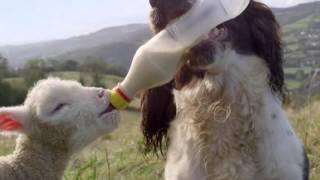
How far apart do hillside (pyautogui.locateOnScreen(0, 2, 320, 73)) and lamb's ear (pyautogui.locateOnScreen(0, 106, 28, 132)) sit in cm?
92

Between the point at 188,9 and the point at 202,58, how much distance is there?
1.04ft

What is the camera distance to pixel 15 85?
125ft

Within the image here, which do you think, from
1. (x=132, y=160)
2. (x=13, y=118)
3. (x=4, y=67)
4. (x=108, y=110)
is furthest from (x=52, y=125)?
(x=4, y=67)

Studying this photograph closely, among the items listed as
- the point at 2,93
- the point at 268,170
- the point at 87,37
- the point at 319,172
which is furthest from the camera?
the point at 87,37

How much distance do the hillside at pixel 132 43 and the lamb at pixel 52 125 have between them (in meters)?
0.61

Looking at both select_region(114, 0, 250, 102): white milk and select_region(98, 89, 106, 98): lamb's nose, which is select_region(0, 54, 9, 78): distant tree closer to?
select_region(98, 89, 106, 98): lamb's nose

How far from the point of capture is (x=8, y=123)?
4.16 metres

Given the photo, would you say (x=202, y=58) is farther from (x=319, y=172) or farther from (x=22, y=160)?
(x=319, y=172)

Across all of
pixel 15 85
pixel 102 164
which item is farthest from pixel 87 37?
pixel 102 164

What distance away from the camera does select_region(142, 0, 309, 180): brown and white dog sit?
441 cm

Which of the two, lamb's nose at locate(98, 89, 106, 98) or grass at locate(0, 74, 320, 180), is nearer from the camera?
lamb's nose at locate(98, 89, 106, 98)

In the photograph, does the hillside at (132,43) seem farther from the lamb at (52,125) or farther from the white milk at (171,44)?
the lamb at (52,125)

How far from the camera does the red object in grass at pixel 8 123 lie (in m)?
4.12

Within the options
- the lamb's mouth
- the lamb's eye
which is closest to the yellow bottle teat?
the lamb's mouth
